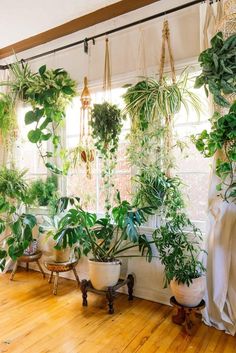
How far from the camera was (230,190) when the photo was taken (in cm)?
204

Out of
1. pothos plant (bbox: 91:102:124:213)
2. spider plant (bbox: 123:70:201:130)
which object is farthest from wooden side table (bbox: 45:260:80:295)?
spider plant (bbox: 123:70:201:130)

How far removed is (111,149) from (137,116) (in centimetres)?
42

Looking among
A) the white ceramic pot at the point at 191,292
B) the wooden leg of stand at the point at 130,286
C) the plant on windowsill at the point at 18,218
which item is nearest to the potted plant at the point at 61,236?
the plant on windowsill at the point at 18,218

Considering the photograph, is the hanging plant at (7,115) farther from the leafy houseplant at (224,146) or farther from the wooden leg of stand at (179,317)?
the wooden leg of stand at (179,317)

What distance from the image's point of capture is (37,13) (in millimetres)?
2795

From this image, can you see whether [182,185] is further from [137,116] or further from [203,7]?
[203,7]

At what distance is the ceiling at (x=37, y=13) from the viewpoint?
2.63 meters

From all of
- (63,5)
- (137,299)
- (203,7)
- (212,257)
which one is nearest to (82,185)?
(137,299)

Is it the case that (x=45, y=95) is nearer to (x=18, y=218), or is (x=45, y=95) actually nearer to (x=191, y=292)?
(x=18, y=218)

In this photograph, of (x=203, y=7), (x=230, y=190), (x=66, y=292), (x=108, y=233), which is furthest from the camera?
(x=66, y=292)

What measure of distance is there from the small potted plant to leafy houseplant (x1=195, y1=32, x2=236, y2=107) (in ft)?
3.21

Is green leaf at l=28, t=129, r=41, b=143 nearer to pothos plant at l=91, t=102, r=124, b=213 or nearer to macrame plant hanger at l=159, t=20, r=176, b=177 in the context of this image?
pothos plant at l=91, t=102, r=124, b=213

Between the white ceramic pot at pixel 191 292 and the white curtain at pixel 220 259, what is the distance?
120mm

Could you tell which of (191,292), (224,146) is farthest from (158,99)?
(191,292)
